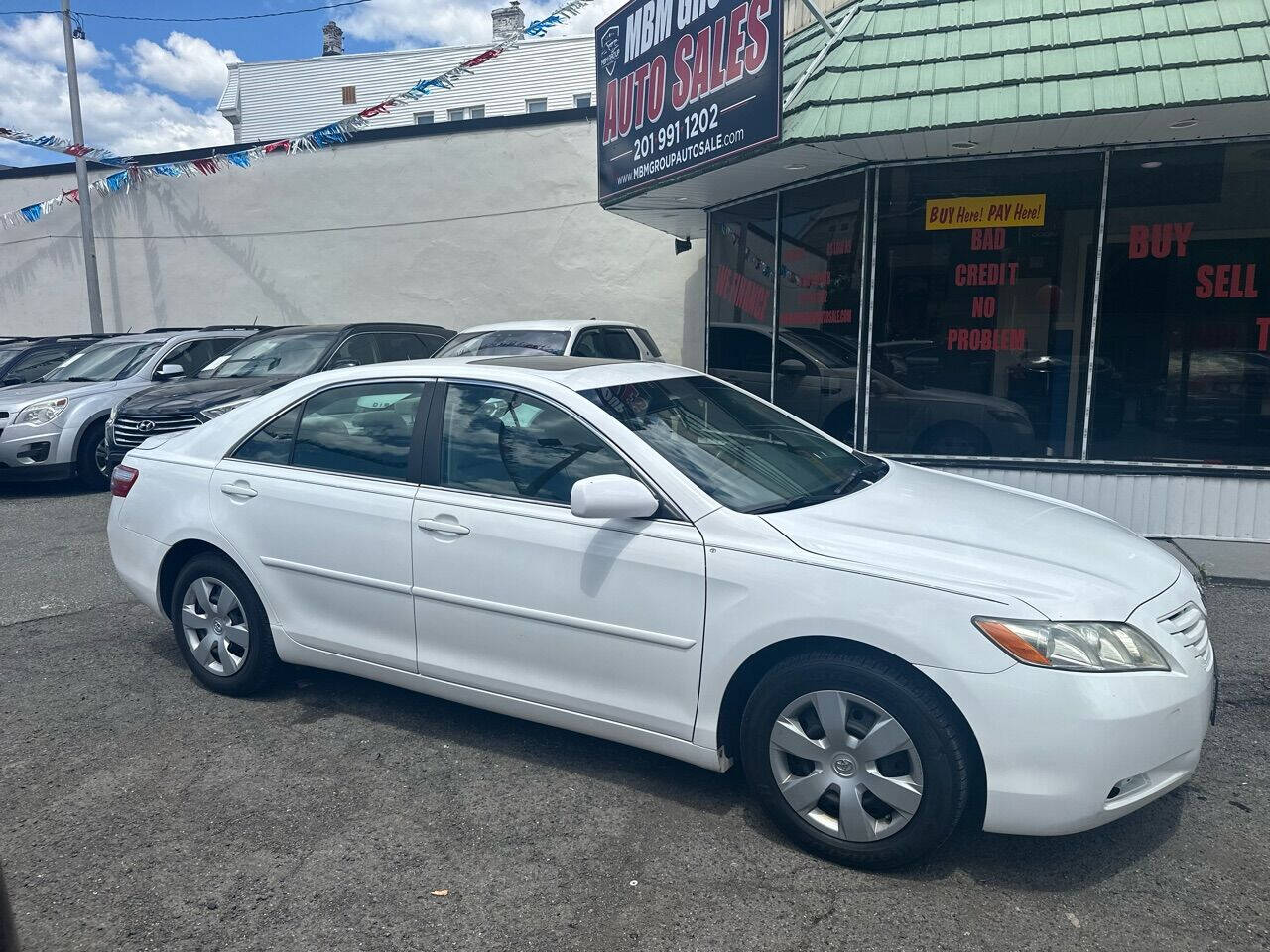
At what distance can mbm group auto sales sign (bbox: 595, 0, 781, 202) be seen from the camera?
7.16 metres

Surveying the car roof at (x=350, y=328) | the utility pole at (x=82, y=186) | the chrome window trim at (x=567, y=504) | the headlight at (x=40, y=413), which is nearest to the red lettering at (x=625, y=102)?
the car roof at (x=350, y=328)

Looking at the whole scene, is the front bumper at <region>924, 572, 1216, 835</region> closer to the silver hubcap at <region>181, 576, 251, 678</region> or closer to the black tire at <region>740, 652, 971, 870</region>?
the black tire at <region>740, 652, 971, 870</region>

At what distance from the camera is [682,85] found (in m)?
8.22

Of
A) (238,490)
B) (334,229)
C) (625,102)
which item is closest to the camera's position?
(238,490)

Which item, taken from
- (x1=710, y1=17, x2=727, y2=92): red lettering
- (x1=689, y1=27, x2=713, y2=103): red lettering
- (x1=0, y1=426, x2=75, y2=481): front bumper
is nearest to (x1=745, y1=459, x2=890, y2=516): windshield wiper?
(x1=710, y1=17, x2=727, y2=92): red lettering

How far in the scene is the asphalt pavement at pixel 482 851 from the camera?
2.80 meters

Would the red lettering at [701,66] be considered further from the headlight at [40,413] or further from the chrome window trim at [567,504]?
the headlight at [40,413]

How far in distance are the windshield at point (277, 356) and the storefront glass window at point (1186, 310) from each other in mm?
7265

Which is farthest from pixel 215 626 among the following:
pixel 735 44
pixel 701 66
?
pixel 701 66

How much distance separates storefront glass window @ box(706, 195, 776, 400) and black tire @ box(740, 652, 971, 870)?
6778 millimetres

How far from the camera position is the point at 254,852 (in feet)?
10.5

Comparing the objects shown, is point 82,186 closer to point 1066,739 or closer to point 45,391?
point 45,391

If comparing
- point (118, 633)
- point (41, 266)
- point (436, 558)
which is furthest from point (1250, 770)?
point (41, 266)

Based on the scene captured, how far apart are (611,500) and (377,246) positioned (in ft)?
45.8
